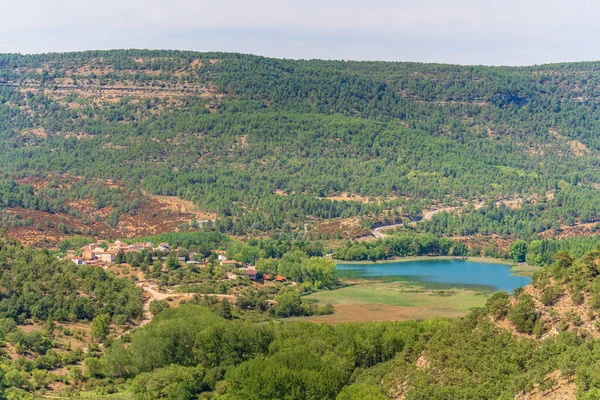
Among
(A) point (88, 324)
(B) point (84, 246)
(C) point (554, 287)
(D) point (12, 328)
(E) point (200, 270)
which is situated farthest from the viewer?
(B) point (84, 246)

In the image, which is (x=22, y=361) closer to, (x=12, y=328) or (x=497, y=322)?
(x=12, y=328)

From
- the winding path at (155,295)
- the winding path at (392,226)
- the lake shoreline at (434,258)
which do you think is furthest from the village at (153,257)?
the winding path at (392,226)

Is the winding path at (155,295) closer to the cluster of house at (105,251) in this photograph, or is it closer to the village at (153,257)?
the village at (153,257)

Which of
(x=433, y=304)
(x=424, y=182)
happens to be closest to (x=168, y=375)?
(x=433, y=304)

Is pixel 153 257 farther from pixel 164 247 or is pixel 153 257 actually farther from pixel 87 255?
pixel 164 247

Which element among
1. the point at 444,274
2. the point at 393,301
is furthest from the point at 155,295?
the point at 444,274
